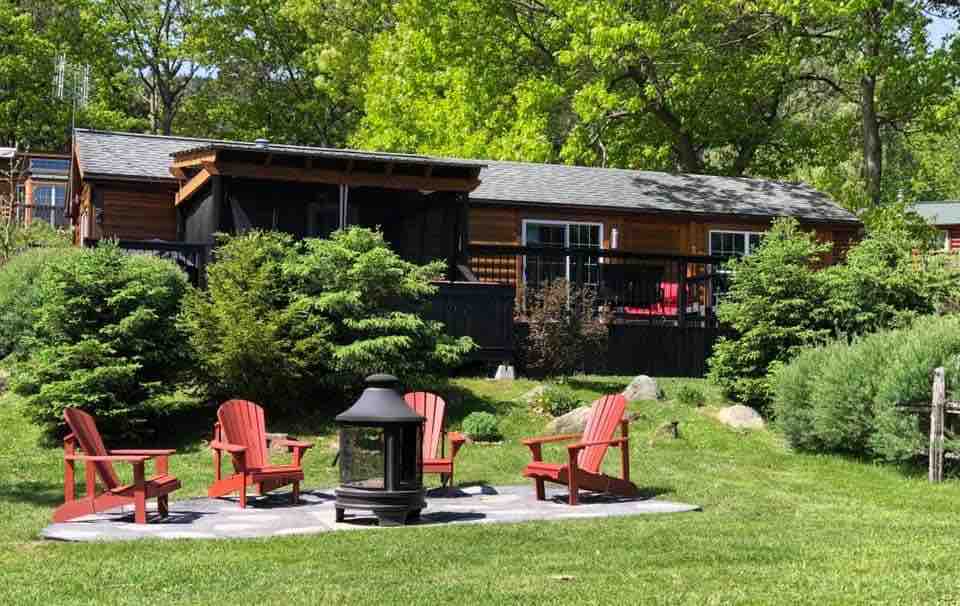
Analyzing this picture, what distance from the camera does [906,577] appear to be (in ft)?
22.2

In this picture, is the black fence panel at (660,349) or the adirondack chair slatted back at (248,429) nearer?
the adirondack chair slatted back at (248,429)

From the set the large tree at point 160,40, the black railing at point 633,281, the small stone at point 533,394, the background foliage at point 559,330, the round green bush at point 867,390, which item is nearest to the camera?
the round green bush at point 867,390

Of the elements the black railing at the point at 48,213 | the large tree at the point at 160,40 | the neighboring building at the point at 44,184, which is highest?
the large tree at the point at 160,40

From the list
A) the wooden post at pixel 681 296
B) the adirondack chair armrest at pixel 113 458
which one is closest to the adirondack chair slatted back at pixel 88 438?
the adirondack chair armrest at pixel 113 458

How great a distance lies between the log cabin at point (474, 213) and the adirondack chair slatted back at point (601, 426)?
5.66 metres

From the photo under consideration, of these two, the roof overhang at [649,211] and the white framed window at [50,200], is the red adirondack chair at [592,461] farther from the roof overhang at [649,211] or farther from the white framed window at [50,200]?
the white framed window at [50,200]

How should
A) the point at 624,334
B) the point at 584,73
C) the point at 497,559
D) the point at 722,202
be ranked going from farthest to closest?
the point at 584,73 → the point at 722,202 → the point at 624,334 → the point at 497,559

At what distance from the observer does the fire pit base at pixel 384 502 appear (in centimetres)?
885

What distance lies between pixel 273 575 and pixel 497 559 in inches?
55.3

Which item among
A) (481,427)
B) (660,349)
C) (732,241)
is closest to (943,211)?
(732,241)

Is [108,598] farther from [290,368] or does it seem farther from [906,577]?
[290,368]

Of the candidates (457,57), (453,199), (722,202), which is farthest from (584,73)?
(453,199)

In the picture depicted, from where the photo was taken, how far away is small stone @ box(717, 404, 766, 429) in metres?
14.2

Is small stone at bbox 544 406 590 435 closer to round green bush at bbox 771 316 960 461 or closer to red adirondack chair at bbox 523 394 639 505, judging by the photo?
round green bush at bbox 771 316 960 461
